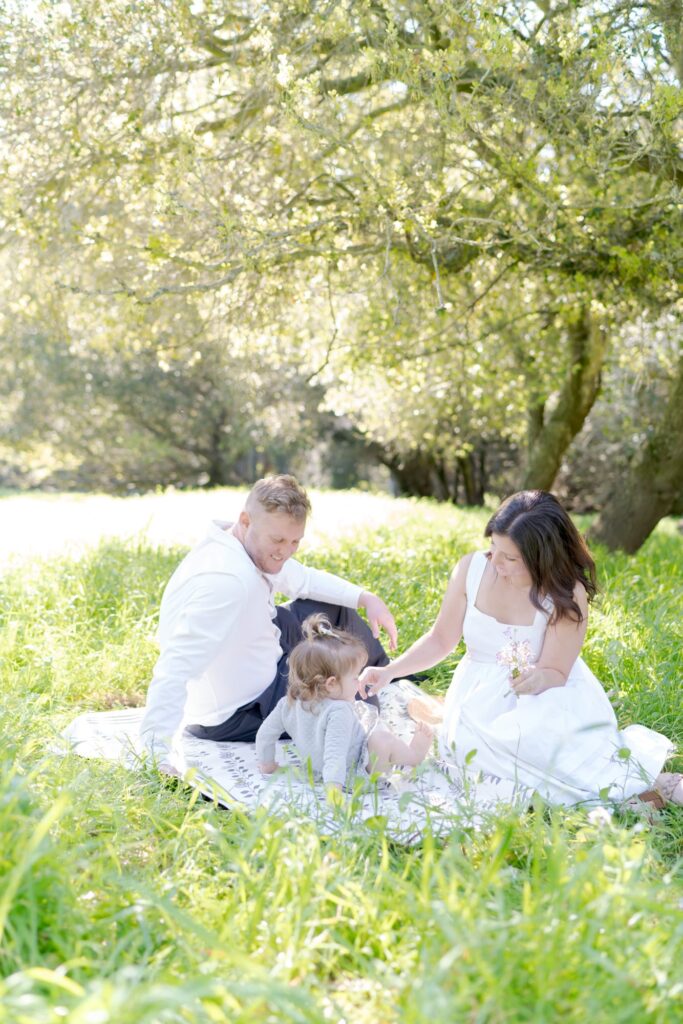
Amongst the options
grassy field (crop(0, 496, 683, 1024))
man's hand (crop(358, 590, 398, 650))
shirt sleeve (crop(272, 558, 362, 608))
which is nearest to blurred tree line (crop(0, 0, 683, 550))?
A: shirt sleeve (crop(272, 558, 362, 608))

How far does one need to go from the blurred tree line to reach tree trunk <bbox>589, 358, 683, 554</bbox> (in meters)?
0.02

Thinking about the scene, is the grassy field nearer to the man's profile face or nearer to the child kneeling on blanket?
the child kneeling on blanket

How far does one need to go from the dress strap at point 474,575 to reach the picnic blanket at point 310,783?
0.81 meters

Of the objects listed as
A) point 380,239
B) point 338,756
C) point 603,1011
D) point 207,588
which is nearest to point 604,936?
point 603,1011

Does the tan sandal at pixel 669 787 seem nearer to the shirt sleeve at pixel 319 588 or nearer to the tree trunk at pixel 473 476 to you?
the shirt sleeve at pixel 319 588

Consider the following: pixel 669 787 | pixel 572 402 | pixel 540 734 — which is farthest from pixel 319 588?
pixel 572 402

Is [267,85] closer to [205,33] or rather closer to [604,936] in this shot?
[205,33]

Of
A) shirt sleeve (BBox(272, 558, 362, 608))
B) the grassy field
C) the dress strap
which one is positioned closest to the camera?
the grassy field

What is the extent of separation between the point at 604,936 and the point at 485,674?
204cm

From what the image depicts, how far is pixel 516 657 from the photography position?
424 cm

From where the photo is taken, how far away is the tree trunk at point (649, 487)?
9547mm

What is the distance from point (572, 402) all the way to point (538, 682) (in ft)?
26.9

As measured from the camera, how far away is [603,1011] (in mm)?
2209

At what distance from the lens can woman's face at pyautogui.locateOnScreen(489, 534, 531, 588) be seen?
13.9 ft
